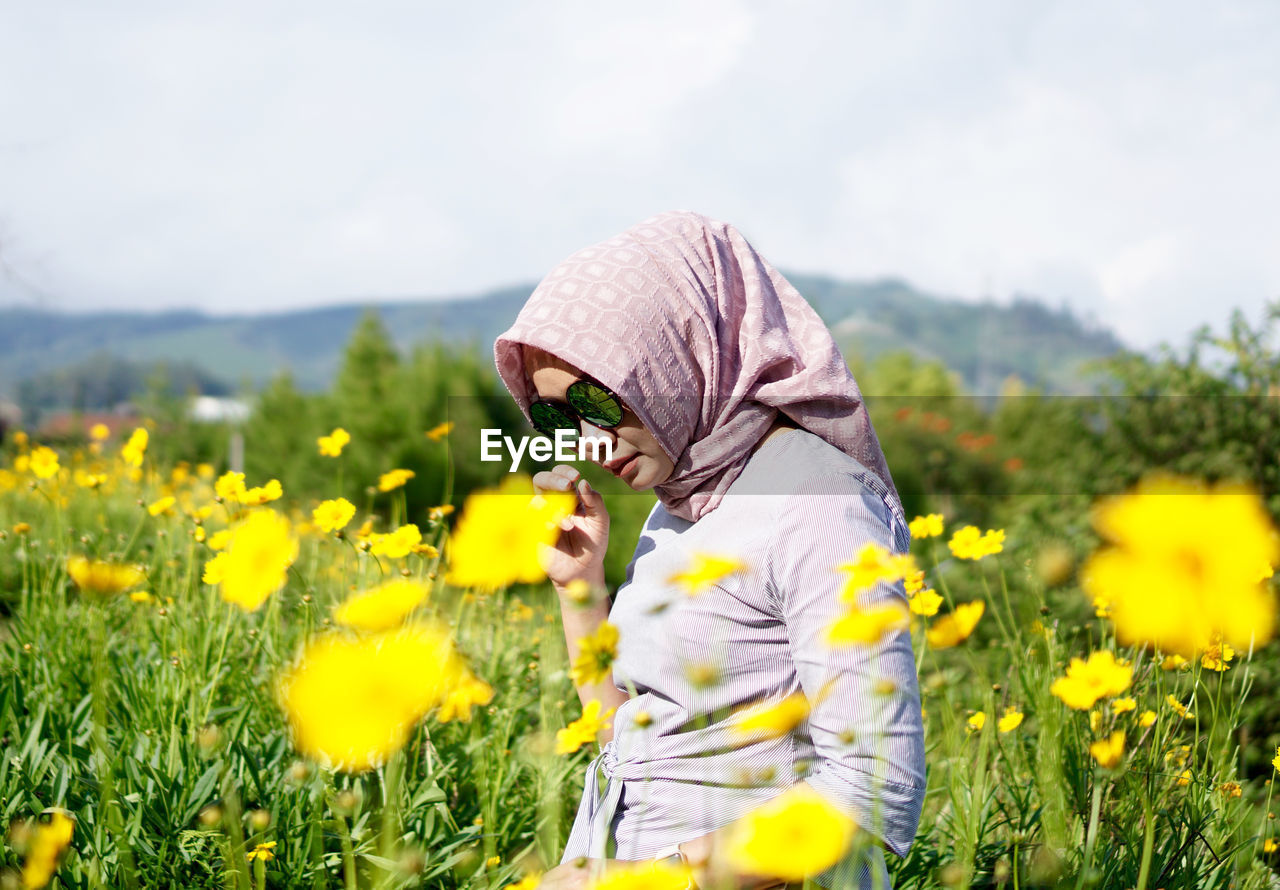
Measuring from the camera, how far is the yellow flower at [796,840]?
0.72 metres

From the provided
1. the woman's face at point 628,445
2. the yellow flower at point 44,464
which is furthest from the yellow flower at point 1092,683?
the yellow flower at point 44,464

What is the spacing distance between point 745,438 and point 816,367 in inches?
6.0

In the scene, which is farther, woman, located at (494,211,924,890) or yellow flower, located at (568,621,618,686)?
woman, located at (494,211,924,890)

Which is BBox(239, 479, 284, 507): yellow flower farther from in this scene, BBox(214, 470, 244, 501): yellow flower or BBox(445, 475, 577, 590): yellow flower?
BBox(445, 475, 577, 590): yellow flower

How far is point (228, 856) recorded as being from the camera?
1355 millimetres

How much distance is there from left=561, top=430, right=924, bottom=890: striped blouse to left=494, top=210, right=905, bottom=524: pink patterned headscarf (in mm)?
→ 49

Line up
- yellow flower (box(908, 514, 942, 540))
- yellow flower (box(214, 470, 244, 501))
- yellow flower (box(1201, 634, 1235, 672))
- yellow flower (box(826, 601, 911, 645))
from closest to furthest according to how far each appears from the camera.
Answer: yellow flower (box(826, 601, 911, 645))
yellow flower (box(1201, 634, 1235, 672))
yellow flower (box(214, 470, 244, 501))
yellow flower (box(908, 514, 942, 540))

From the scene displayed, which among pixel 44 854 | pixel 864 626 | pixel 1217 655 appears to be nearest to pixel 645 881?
pixel 864 626

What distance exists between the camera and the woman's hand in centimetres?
152

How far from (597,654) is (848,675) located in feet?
1.14

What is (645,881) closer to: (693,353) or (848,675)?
(848,675)

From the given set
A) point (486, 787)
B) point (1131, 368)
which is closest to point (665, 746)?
point (486, 787)

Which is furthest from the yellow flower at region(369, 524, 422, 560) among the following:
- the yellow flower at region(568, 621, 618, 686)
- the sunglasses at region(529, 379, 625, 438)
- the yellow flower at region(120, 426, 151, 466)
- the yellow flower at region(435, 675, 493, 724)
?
the yellow flower at region(120, 426, 151, 466)

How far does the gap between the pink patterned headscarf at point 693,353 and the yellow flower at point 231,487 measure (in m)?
0.82
